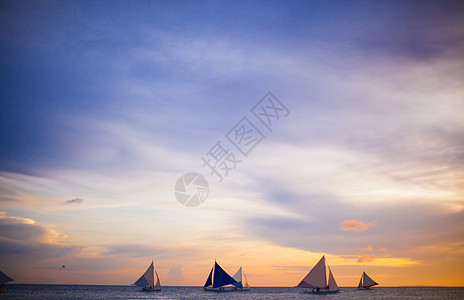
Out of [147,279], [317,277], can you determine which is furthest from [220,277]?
[317,277]

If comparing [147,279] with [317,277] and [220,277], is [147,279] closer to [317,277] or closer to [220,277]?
[220,277]

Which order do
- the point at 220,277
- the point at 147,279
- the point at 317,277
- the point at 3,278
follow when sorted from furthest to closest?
1. the point at 147,279
2. the point at 220,277
3. the point at 317,277
4. the point at 3,278

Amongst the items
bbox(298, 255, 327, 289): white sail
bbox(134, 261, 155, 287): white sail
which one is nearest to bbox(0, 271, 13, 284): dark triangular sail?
bbox(134, 261, 155, 287): white sail

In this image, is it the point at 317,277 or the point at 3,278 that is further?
the point at 317,277

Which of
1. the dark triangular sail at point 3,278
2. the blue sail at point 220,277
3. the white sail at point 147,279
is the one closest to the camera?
the dark triangular sail at point 3,278

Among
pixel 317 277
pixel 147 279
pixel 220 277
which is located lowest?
pixel 147 279

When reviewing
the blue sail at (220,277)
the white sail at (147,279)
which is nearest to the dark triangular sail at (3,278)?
the white sail at (147,279)

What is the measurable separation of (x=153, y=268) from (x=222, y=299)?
23281 millimetres

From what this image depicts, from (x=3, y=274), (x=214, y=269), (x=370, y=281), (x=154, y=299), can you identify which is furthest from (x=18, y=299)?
(x=370, y=281)

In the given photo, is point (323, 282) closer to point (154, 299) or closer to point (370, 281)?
point (154, 299)

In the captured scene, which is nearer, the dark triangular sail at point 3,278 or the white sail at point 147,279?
the dark triangular sail at point 3,278

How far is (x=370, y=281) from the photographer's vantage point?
141375mm

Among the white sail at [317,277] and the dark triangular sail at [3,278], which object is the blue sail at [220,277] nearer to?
the white sail at [317,277]

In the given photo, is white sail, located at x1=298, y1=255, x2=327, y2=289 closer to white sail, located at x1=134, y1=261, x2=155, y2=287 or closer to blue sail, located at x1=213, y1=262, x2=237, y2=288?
blue sail, located at x1=213, y1=262, x2=237, y2=288
